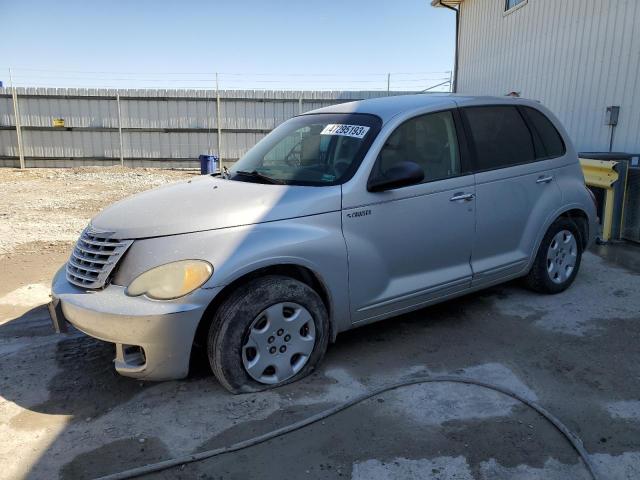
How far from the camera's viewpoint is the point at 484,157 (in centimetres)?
425

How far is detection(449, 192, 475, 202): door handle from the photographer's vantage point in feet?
13.0

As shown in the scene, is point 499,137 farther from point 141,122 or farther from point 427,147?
point 141,122

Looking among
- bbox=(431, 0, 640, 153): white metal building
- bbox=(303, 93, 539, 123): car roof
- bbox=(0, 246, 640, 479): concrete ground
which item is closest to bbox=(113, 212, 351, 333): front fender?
bbox=(0, 246, 640, 479): concrete ground

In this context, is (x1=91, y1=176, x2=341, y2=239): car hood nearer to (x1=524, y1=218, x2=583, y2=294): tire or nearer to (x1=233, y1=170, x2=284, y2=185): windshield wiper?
(x1=233, y1=170, x2=284, y2=185): windshield wiper

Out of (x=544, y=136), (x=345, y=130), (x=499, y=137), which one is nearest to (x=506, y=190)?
(x=499, y=137)

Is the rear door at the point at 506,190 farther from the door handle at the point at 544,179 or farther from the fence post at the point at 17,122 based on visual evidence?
the fence post at the point at 17,122

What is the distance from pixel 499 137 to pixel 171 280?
2.93 m

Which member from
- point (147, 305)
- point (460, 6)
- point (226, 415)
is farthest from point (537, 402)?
point (460, 6)

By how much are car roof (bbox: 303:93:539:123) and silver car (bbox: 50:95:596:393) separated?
0.02 meters

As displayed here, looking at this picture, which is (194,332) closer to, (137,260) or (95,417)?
(137,260)

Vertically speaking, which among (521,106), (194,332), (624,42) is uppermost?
(624,42)

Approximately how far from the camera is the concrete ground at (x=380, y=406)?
2.67m

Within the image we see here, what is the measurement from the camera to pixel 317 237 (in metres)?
3.35

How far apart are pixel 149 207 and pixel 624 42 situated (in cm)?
718
